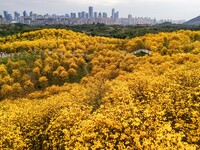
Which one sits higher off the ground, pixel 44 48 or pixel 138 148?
pixel 138 148

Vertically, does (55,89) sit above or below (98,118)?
below

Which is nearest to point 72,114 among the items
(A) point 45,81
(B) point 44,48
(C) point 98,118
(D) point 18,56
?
(C) point 98,118

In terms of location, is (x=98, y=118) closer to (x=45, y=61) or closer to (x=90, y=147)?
(x=90, y=147)

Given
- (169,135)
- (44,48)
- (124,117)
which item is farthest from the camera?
(44,48)

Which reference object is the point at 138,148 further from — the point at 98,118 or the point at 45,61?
the point at 45,61

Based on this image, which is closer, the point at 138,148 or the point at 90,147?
the point at 138,148

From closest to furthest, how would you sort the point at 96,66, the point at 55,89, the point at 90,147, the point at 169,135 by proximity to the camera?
the point at 169,135 → the point at 90,147 → the point at 55,89 → the point at 96,66

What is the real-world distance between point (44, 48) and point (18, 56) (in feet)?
54.8

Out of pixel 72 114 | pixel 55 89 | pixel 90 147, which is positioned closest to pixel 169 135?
pixel 90 147

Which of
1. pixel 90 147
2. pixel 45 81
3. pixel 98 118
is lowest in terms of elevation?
pixel 45 81

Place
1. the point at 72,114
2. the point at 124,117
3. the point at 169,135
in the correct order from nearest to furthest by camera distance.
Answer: the point at 169,135 < the point at 124,117 < the point at 72,114

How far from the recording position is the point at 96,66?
89312 millimetres

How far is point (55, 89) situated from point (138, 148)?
5122 cm

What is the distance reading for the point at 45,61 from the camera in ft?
304
